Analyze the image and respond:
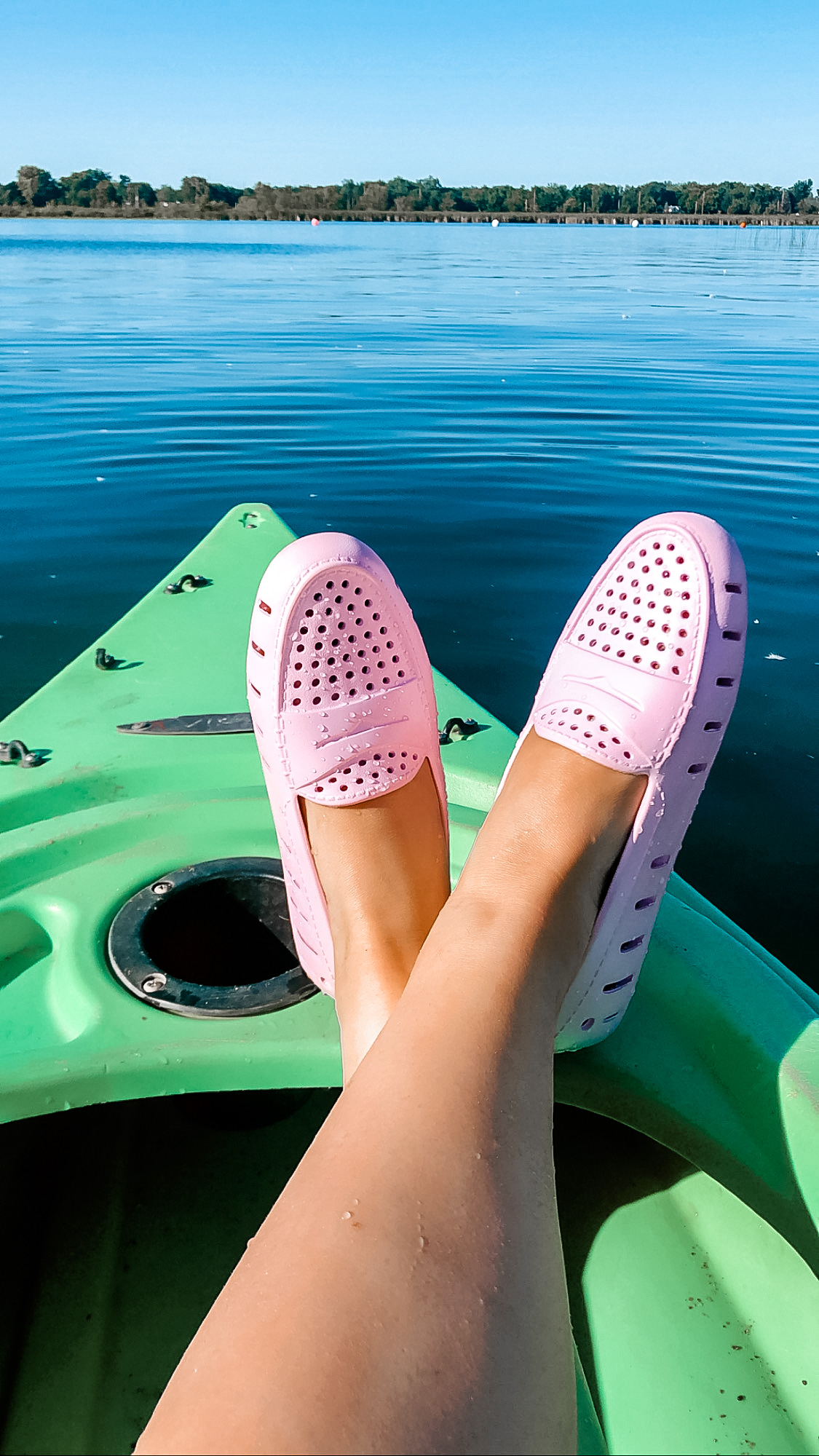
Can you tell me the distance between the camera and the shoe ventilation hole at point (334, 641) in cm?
143

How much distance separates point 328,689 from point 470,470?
425cm

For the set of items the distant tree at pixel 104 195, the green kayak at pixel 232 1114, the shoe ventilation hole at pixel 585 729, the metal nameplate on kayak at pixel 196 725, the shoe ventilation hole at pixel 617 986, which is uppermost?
the distant tree at pixel 104 195

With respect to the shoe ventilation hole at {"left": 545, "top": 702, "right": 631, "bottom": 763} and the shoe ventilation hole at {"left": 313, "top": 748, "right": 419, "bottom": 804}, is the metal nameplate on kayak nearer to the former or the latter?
the shoe ventilation hole at {"left": 313, "top": 748, "right": 419, "bottom": 804}

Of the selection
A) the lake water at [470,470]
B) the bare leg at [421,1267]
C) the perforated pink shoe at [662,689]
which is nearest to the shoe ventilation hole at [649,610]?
the perforated pink shoe at [662,689]

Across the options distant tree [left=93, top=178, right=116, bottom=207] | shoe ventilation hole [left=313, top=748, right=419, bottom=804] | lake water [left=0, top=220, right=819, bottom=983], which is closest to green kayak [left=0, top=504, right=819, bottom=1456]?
shoe ventilation hole [left=313, top=748, right=419, bottom=804]

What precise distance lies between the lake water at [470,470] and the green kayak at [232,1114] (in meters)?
0.91

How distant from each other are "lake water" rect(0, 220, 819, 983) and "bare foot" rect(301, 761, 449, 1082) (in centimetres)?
117

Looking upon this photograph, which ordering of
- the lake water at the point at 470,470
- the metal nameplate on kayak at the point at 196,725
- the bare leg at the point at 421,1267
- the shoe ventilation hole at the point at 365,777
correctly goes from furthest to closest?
the lake water at the point at 470,470 → the metal nameplate on kayak at the point at 196,725 → the shoe ventilation hole at the point at 365,777 → the bare leg at the point at 421,1267

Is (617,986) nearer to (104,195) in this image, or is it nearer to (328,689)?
(328,689)

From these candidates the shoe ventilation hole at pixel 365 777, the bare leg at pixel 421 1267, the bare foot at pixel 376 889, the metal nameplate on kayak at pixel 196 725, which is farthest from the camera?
the metal nameplate on kayak at pixel 196 725

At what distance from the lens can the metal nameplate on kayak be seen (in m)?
1.90

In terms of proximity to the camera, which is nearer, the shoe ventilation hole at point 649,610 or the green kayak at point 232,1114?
the green kayak at point 232,1114

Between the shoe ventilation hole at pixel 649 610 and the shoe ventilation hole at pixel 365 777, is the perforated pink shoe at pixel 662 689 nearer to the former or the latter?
the shoe ventilation hole at pixel 649 610

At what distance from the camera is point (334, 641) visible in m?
1.44
